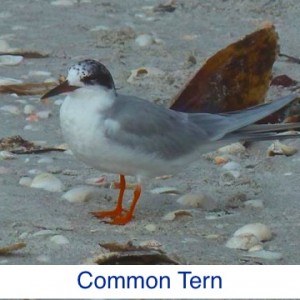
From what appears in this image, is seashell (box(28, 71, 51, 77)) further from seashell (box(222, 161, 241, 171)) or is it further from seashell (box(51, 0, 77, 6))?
seashell (box(222, 161, 241, 171))

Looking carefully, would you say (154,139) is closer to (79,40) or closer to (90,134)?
(90,134)

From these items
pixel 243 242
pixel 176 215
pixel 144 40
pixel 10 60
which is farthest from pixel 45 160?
pixel 144 40

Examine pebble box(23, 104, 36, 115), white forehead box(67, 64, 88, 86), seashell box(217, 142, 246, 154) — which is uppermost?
white forehead box(67, 64, 88, 86)

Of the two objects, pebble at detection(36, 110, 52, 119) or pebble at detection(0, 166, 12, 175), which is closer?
pebble at detection(0, 166, 12, 175)

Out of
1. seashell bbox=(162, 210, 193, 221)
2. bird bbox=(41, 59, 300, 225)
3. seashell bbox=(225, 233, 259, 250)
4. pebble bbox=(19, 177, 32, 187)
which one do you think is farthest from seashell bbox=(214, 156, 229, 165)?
seashell bbox=(225, 233, 259, 250)

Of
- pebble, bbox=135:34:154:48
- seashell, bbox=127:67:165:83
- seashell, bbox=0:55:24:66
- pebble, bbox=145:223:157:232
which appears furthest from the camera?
pebble, bbox=135:34:154:48

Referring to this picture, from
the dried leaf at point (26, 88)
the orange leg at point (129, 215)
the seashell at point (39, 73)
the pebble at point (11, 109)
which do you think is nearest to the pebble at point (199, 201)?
the orange leg at point (129, 215)
